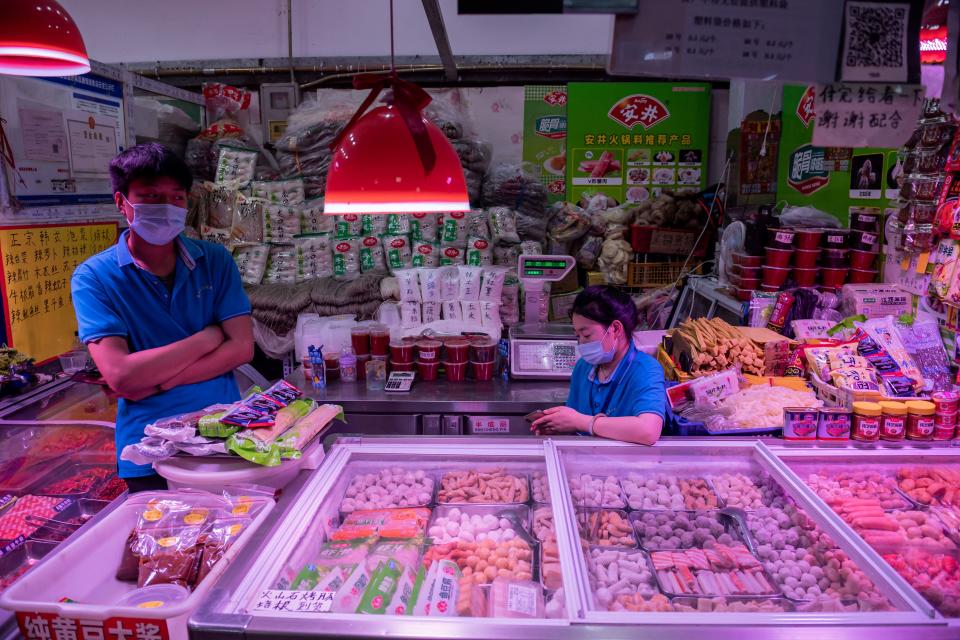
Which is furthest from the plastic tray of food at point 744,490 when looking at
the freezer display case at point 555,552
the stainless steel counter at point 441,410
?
the stainless steel counter at point 441,410

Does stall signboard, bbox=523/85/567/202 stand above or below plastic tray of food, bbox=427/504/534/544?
above

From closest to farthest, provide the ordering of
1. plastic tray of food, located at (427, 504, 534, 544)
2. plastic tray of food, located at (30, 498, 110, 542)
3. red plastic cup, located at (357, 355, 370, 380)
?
plastic tray of food, located at (427, 504, 534, 544) < plastic tray of food, located at (30, 498, 110, 542) < red plastic cup, located at (357, 355, 370, 380)

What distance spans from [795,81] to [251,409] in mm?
1795

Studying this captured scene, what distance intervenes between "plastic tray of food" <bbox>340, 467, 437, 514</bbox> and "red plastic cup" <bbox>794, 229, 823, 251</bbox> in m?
2.85

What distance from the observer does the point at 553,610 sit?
1.46m

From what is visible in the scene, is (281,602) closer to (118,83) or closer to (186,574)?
(186,574)

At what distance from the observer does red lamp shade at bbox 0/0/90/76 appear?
2.19m

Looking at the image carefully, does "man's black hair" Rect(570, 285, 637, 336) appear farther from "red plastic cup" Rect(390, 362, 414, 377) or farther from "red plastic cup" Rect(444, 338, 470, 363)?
"red plastic cup" Rect(390, 362, 414, 377)

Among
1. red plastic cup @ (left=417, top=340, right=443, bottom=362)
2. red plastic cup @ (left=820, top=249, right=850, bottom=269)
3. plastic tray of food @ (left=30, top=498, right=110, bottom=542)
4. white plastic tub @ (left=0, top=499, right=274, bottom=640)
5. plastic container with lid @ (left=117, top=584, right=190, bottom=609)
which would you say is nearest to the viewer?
white plastic tub @ (left=0, top=499, right=274, bottom=640)

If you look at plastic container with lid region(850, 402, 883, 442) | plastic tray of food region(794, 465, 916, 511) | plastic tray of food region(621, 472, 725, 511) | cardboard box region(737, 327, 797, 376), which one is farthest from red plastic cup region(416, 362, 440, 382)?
plastic container with lid region(850, 402, 883, 442)

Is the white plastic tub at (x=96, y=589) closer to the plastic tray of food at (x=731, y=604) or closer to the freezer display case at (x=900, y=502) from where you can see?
the plastic tray of food at (x=731, y=604)

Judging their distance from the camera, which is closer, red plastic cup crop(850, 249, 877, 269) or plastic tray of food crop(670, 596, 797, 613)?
plastic tray of food crop(670, 596, 797, 613)

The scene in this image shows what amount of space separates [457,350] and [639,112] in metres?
3.40

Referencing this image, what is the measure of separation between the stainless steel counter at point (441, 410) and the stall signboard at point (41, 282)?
4.86 ft
